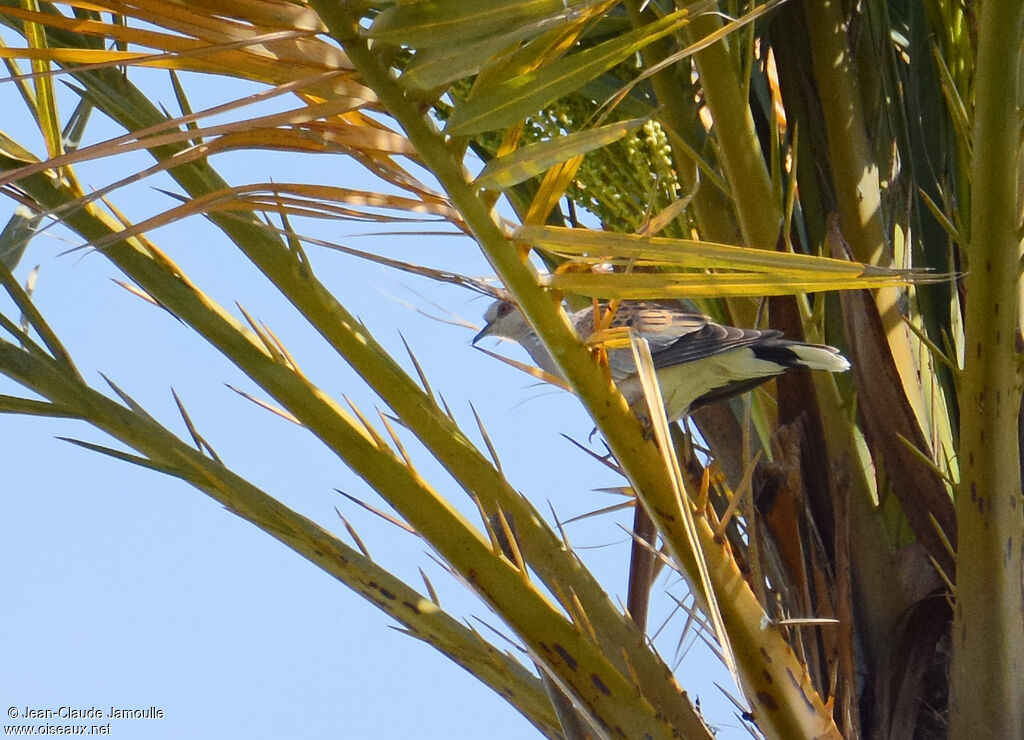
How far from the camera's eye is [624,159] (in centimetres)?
206

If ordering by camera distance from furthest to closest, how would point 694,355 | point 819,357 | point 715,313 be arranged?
point 694,355, point 715,313, point 819,357

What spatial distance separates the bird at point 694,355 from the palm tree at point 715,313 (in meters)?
0.06

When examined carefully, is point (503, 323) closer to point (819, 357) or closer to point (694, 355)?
point (694, 355)

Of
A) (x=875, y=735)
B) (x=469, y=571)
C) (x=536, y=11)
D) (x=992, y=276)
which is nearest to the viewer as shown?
(x=536, y=11)

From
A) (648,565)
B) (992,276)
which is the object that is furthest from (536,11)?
(648,565)

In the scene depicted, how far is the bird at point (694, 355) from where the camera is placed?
7.16ft

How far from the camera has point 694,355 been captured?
2820 millimetres

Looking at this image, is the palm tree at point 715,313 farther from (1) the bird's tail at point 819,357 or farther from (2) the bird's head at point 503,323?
(2) the bird's head at point 503,323

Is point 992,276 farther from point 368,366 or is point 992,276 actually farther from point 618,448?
point 368,366

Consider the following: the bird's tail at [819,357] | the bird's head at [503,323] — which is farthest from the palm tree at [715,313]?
the bird's head at [503,323]

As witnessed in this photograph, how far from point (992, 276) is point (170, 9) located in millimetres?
1218

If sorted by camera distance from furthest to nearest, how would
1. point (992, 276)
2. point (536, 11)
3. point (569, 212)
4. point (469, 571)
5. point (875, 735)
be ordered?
1. point (569, 212)
2. point (875, 735)
3. point (469, 571)
4. point (992, 276)
5. point (536, 11)

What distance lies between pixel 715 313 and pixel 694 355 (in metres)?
0.28

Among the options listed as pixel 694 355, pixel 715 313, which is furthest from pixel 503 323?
pixel 715 313
